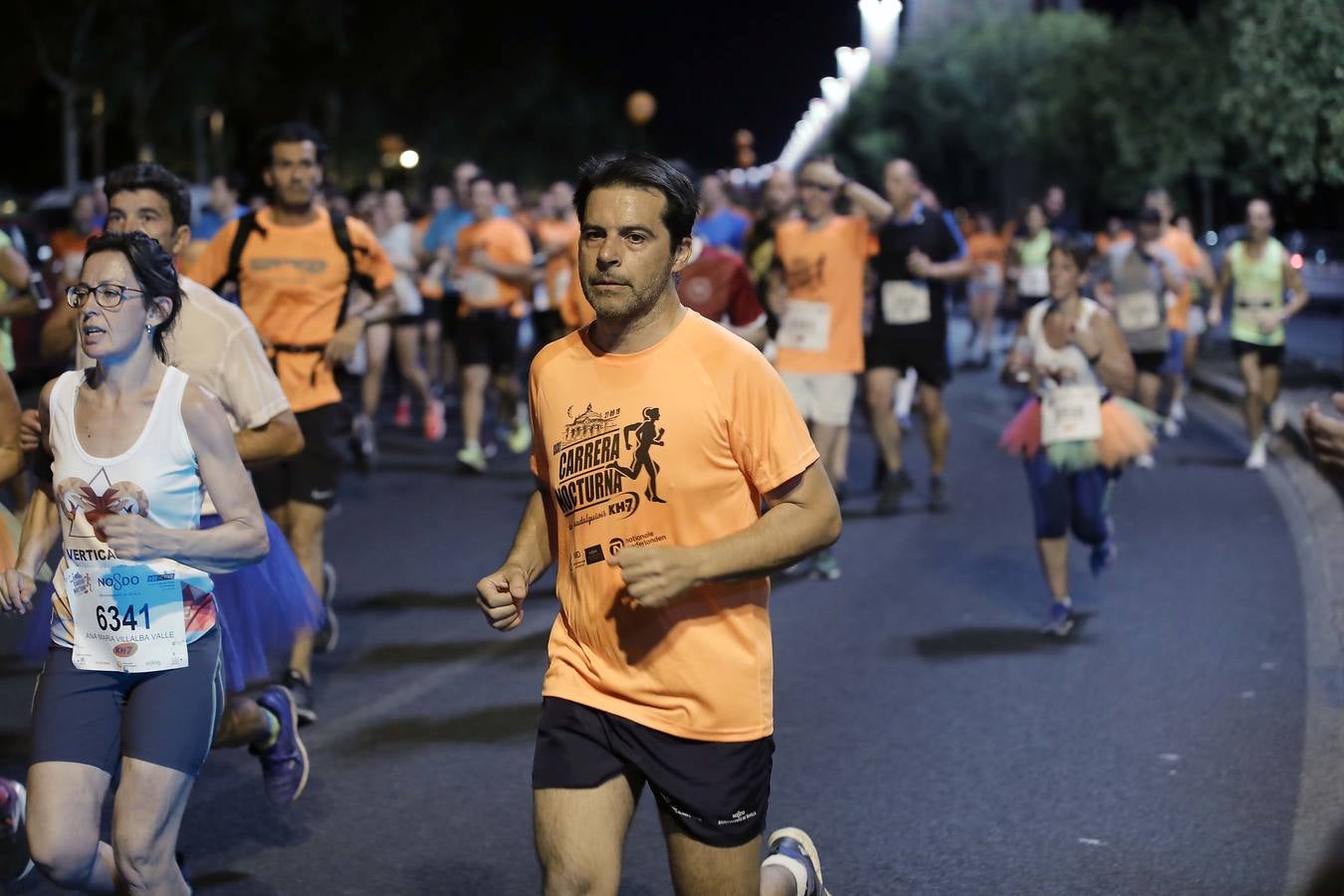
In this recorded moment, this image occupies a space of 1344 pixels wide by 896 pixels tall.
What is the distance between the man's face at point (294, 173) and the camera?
728 centimetres

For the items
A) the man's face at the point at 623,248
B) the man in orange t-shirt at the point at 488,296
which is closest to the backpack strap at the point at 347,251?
the man's face at the point at 623,248

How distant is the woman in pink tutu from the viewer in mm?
8242

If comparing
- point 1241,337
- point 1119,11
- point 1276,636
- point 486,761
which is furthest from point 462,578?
point 1119,11

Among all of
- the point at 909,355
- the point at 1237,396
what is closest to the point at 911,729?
the point at 909,355

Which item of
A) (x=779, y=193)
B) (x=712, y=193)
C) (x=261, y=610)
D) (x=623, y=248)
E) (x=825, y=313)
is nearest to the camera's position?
(x=623, y=248)

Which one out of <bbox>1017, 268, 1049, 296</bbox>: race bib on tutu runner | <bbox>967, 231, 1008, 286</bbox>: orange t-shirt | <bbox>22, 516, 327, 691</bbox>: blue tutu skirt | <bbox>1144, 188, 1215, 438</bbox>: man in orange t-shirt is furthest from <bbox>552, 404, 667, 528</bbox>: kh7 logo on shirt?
<bbox>967, 231, 1008, 286</bbox>: orange t-shirt

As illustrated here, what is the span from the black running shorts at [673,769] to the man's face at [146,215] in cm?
261

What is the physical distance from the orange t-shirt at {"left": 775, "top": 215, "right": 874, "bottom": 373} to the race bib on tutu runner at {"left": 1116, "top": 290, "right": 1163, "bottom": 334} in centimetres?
421

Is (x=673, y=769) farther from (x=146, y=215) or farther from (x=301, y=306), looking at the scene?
(x=301, y=306)

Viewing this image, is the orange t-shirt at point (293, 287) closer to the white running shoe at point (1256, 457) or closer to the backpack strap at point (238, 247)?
the backpack strap at point (238, 247)

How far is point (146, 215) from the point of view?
18.7ft

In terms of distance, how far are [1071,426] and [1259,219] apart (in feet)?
21.5

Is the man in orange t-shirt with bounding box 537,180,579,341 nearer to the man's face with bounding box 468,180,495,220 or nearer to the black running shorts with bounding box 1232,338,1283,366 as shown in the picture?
the man's face with bounding box 468,180,495,220

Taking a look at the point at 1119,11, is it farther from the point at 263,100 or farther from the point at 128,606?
the point at 128,606
